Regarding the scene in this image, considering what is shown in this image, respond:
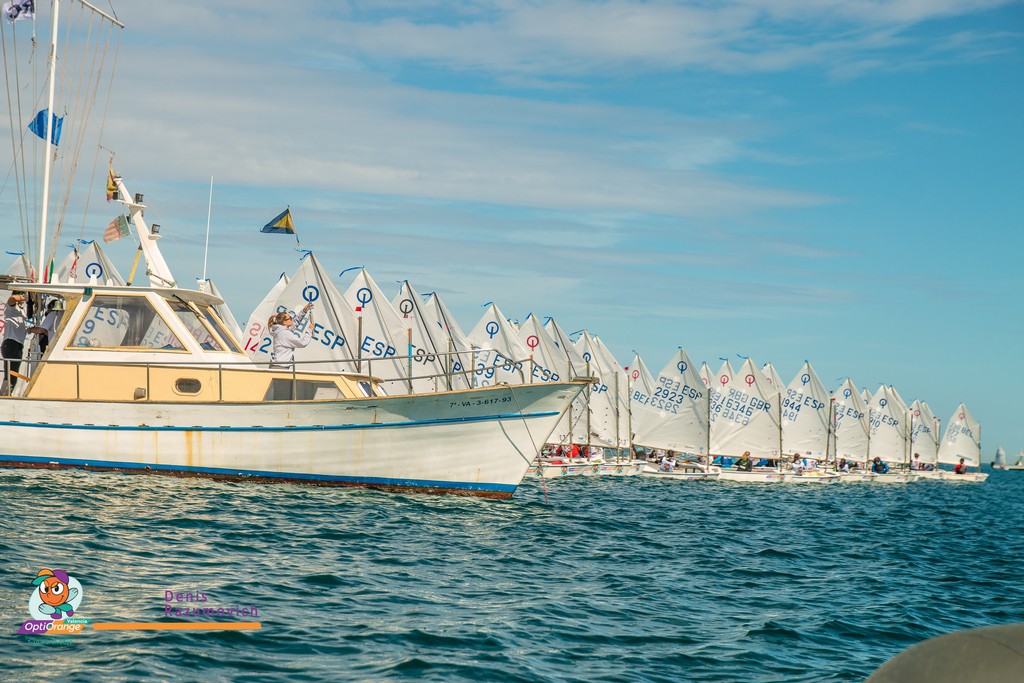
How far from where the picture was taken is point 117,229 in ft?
77.7

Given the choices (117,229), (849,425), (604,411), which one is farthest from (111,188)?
(849,425)

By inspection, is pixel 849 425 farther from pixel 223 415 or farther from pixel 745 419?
pixel 223 415

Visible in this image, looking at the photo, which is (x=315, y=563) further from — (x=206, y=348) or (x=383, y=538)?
(x=206, y=348)

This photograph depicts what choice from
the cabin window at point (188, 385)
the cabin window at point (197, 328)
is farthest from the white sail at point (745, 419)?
the cabin window at point (188, 385)

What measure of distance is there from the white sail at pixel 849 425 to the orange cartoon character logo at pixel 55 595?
77.5 meters

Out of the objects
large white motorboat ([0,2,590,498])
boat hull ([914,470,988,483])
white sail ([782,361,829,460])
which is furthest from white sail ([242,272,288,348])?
boat hull ([914,470,988,483])

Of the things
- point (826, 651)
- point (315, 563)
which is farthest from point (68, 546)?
point (826, 651)

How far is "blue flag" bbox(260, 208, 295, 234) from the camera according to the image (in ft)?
98.7

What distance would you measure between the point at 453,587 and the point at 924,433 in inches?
3800

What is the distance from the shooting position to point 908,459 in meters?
86.8

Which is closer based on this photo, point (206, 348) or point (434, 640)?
point (434, 640)

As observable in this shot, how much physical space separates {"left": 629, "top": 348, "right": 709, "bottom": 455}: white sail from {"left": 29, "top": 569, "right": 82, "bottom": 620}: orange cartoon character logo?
5088cm

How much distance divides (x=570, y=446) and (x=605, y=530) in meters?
37.1

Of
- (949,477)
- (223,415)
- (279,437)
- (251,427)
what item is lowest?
(949,477)
